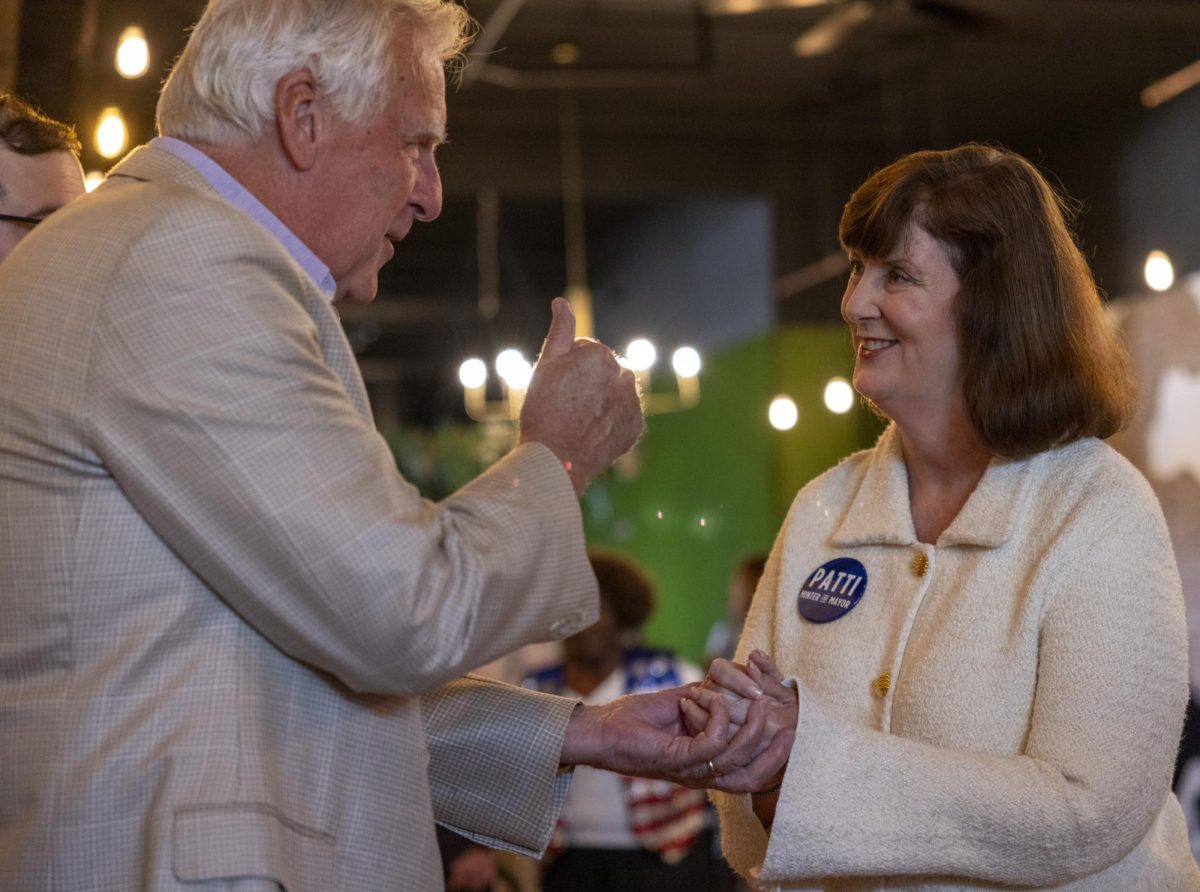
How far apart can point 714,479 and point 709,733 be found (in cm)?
801

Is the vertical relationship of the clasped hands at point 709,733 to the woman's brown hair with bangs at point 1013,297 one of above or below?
below

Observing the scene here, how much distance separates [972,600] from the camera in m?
1.84

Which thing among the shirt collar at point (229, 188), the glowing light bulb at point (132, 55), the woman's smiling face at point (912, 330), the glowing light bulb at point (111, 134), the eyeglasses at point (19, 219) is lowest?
the woman's smiling face at point (912, 330)

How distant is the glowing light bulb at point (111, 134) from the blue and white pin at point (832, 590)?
7.07 feet

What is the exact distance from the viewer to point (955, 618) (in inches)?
72.5

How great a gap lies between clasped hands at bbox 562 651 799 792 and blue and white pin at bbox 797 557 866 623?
17 cm

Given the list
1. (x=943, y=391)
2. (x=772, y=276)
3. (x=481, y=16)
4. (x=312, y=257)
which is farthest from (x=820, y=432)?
(x=312, y=257)

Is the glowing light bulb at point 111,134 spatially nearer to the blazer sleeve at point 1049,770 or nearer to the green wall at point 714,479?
the blazer sleeve at point 1049,770

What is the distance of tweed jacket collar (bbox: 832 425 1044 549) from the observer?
6.14 ft

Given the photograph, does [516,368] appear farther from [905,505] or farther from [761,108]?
[761,108]

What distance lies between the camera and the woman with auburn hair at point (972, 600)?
5.51 feet

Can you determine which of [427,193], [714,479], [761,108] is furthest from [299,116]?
[714,479]

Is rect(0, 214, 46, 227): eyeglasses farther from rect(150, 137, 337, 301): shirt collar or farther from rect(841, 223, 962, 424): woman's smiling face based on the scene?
rect(841, 223, 962, 424): woman's smiling face

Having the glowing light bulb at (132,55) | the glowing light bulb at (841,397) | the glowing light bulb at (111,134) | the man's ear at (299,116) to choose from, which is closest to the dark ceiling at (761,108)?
the glowing light bulb at (841,397)
